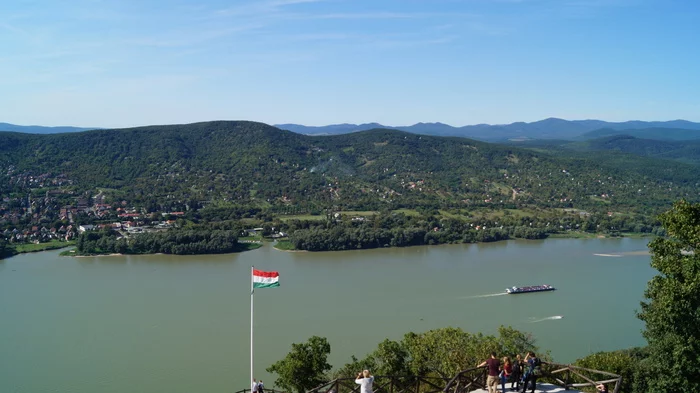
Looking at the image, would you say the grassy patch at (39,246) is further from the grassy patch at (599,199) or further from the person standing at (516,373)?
the grassy patch at (599,199)

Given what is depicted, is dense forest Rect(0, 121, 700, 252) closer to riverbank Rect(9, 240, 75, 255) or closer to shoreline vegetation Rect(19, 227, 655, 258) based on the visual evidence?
shoreline vegetation Rect(19, 227, 655, 258)

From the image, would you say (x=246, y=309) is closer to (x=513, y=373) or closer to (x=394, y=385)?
(x=394, y=385)

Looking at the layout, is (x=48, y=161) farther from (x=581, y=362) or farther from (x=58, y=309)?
(x=581, y=362)

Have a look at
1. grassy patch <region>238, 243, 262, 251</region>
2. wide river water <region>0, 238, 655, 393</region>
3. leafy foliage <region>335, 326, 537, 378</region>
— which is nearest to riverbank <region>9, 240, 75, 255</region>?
wide river water <region>0, 238, 655, 393</region>

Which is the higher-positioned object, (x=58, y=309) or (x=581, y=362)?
(x=581, y=362)

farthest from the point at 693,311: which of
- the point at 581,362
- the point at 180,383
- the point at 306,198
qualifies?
the point at 306,198

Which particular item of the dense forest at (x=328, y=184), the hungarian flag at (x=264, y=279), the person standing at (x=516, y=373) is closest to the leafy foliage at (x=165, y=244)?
the dense forest at (x=328, y=184)
